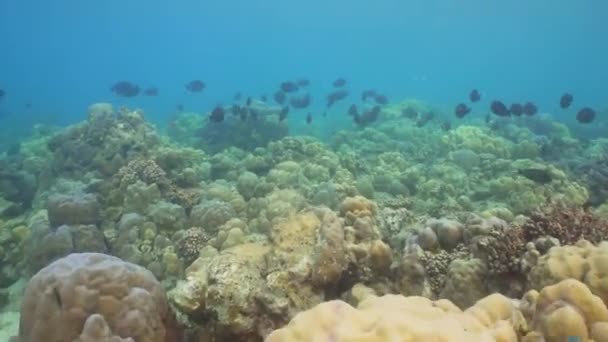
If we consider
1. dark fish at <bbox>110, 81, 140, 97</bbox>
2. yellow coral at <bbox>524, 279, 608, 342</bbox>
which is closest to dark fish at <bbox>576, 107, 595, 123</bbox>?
yellow coral at <bbox>524, 279, 608, 342</bbox>

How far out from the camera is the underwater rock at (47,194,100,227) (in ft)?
29.6

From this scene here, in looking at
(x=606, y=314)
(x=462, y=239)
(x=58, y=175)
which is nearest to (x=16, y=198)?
(x=58, y=175)

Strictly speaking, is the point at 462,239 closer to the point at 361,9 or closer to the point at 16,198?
the point at 16,198

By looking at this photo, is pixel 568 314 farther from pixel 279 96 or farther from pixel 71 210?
pixel 279 96

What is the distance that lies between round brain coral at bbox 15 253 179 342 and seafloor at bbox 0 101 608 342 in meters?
0.01

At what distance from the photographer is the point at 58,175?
1345cm

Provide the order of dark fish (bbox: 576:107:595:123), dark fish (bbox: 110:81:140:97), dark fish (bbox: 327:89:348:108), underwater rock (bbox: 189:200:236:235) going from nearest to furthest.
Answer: underwater rock (bbox: 189:200:236:235), dark fish (bbox: 576:107:595:123), dark fish (bbox: 327:89:348:108), dark fish (bbox: 110:81:140:97)

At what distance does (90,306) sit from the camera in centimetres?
472

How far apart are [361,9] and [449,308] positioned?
169904 millimetres

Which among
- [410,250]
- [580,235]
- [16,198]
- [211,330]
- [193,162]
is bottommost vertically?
[16,198]

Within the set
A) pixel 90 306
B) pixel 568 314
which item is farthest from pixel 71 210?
pixel 568 314

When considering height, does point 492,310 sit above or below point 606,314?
below

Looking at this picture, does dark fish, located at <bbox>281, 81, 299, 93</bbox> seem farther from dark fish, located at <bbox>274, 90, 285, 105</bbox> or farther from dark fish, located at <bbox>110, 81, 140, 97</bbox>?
dark fish, located at <bbox>110, 81, 140, 97</bbox>

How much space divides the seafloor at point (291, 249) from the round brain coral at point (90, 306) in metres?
0.01
